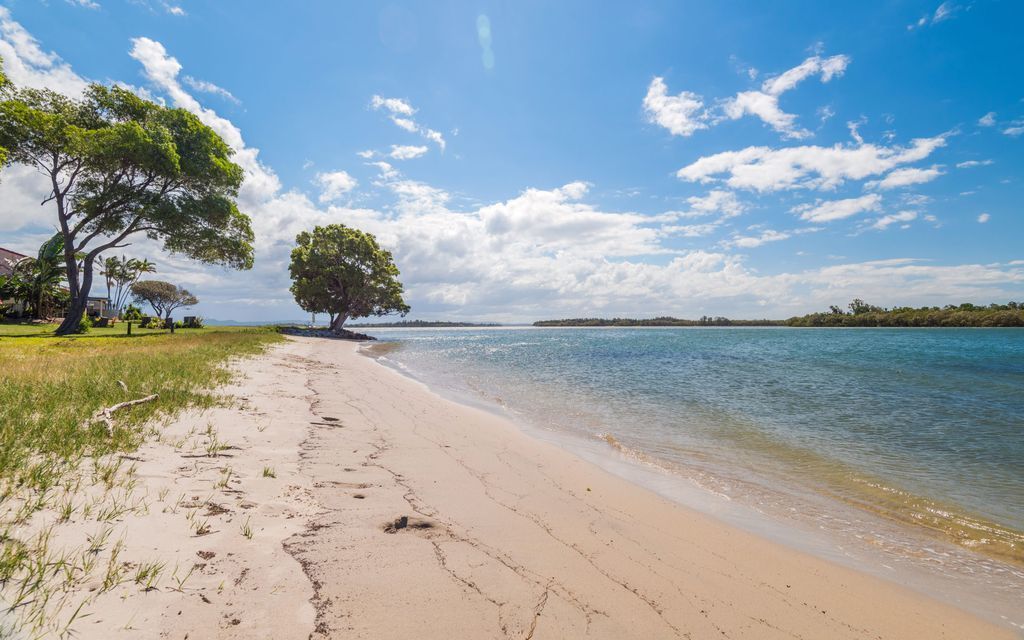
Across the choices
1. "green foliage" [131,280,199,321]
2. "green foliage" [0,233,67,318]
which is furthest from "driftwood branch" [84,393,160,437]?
"green foliage" [131,280,199,321]

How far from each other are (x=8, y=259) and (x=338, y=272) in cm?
3914

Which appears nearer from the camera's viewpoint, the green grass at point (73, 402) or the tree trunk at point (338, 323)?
the green grass at point (73, 402)

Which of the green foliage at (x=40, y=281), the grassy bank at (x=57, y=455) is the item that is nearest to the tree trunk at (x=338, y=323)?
the green foliage at (x=40, y=281)

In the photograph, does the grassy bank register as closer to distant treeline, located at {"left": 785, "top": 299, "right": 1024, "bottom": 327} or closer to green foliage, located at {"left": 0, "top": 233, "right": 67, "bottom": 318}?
green foliage, located at {"left": 0, "top": 233, "right": 67, "bottom": 318}

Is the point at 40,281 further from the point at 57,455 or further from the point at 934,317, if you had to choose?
the point at 934,317

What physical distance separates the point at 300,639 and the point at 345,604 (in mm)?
473

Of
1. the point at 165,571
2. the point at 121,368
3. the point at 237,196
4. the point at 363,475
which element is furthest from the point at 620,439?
the point at 237,196

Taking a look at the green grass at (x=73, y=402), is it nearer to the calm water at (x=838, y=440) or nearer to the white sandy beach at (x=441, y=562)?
the white sandy beach at (x=441, y=562)

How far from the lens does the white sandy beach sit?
9.84 ft

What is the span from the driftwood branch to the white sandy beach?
751 mm

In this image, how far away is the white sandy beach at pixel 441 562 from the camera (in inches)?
118

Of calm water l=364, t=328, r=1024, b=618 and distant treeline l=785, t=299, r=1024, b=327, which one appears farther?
distant treeline l=785, t=299, r=1024, b=327

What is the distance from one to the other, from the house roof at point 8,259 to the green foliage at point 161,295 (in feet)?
81.2

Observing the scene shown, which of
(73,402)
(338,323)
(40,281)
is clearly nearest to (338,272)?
(338,323)
